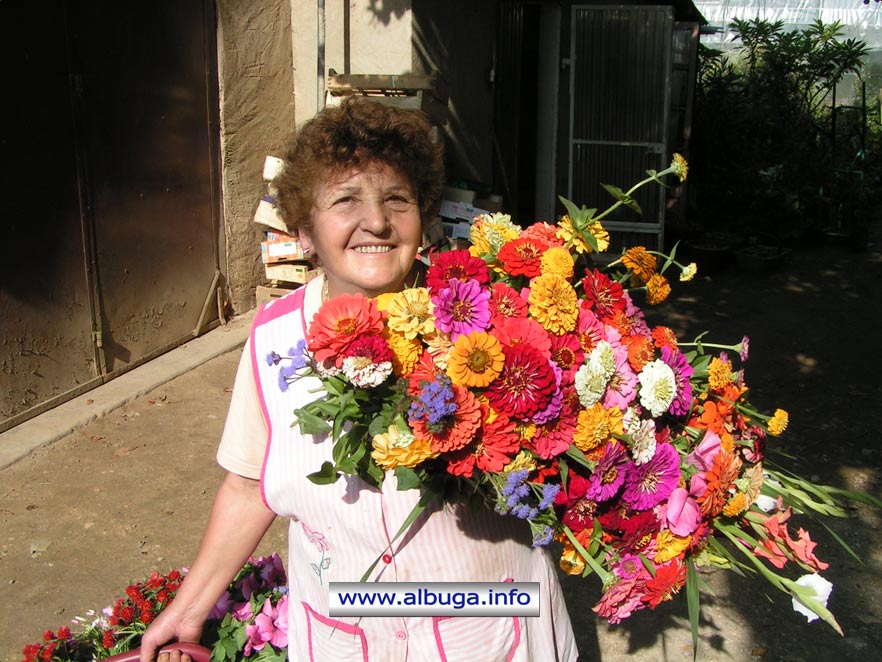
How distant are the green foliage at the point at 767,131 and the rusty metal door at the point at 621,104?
259 cm

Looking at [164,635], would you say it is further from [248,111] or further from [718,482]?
[248,111]

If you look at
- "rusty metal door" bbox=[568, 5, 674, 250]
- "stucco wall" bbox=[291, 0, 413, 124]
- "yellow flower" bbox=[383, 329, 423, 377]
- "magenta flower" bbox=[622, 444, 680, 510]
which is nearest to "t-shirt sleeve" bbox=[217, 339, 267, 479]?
"yellow flower" bbox=[383, 329, 423, 377]

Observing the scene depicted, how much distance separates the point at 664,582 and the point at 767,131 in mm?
10461

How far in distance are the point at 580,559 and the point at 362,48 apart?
→ 16.8 ft

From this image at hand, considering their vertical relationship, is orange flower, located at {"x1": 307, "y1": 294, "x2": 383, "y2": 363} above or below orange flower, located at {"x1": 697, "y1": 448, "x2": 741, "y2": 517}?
above

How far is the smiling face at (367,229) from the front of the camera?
1714 millimetres

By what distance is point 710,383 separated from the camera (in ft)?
5.59

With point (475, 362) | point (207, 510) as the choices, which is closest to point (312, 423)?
point (475, 362)

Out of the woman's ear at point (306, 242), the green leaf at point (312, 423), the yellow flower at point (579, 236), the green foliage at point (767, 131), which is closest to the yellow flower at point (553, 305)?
the yellow flower at point (579, 236)

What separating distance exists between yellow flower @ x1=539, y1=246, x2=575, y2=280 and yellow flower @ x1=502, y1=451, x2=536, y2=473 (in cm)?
38

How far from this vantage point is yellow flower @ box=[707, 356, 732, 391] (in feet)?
5.58

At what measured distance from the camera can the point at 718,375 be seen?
5.60 feet

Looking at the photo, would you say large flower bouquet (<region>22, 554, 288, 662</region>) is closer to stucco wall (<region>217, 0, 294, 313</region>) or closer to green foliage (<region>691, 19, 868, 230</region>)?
stucco wall (<region>217, 0, 294, 313</region>)

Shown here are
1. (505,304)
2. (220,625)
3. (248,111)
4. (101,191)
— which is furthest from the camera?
(248,111)
